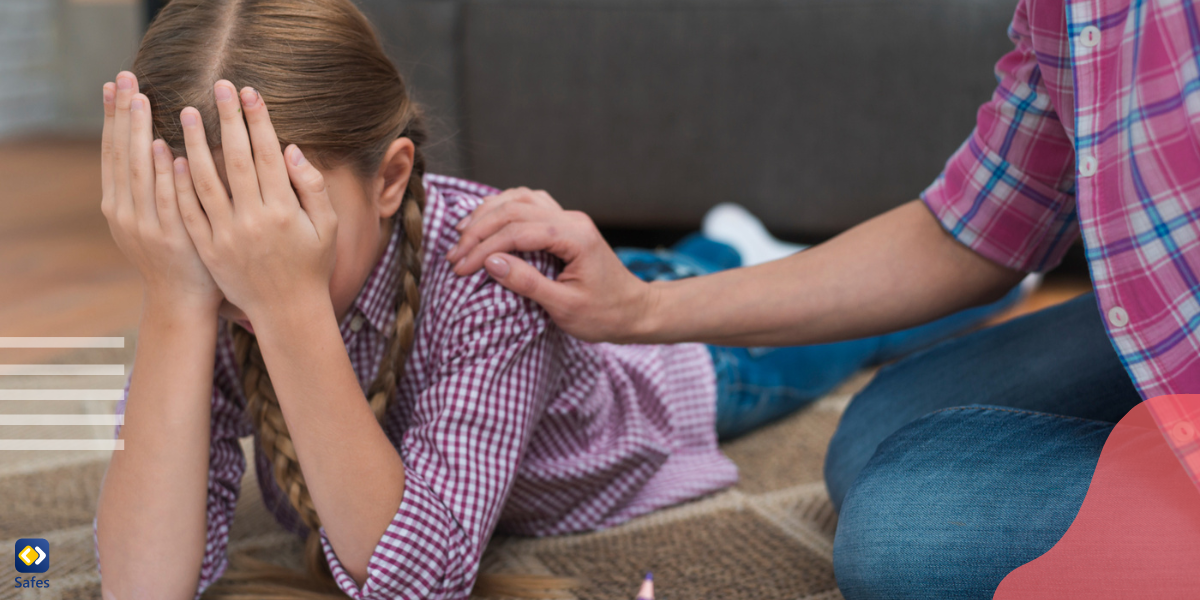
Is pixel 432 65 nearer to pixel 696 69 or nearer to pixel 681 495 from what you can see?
pixel 696 69

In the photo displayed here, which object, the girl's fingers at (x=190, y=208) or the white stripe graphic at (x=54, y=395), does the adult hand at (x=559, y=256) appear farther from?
the white stripe graphic at (x=54, y=395)

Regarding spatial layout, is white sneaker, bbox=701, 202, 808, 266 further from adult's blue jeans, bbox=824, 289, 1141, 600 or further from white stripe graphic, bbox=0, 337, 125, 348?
white stripe graphic, bbox=0, 337, 125, 348

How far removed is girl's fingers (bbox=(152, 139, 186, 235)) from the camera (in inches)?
22.5

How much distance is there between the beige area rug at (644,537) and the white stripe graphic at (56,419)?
17 millimetres

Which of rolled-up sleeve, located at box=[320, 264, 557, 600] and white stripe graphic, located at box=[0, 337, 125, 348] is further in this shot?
white stripe graphic, located at box=[0, 337, 125, 348]

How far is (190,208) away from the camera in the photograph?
1.89 ft

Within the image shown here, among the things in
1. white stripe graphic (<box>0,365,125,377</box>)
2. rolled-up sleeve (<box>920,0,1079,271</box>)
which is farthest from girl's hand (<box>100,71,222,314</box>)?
white stripe graphic (<box>0,365,125,377</box>)

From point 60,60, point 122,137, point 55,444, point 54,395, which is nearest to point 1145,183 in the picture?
point 122,137

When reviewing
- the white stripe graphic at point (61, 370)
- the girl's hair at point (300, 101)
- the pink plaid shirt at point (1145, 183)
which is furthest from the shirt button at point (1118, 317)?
the white stripe graphic at point (61, 370)

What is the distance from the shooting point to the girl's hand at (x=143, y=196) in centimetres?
58

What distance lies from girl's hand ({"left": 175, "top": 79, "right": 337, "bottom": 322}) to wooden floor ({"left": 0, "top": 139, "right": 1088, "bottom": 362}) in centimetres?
94

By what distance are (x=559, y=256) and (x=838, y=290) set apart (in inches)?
9.0

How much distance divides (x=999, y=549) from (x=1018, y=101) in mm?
333

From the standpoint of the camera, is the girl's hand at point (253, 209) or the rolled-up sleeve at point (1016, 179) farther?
the rolled-up sleeve at point (1016, 179)
